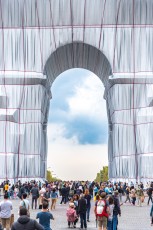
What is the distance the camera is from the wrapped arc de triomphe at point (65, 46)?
5241cm

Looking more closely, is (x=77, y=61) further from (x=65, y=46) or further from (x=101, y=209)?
(x=101, y=209)

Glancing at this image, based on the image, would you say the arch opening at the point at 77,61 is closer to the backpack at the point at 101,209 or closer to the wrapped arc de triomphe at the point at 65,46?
the wrapped arc de triomphe at the point at 65,46

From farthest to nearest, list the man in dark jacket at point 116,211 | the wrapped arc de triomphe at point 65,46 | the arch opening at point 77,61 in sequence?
the arch opening at point 77,61 → the wrapped arc de triomphe at point 65,46 → the man in dark jacket at point 116,211

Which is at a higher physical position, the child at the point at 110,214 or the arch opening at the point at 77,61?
the arch opening at the point at 77,61

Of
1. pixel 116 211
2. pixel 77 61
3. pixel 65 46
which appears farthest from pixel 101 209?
pixel 77 61

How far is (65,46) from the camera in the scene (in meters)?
55.3

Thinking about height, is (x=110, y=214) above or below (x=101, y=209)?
below

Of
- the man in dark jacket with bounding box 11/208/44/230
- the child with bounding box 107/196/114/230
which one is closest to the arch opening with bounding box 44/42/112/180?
the child with bounding box 107/196/114/230

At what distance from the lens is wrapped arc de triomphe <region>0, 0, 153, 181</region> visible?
52406 mm

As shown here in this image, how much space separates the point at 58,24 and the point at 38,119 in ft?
34.4

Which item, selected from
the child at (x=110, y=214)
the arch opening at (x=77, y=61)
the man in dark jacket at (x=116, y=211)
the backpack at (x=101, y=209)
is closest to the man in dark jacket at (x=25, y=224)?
the backpack at (x=101, y=209)

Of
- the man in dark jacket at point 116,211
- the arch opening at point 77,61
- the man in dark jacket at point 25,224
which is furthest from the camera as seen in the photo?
the arch opening at point 77,61

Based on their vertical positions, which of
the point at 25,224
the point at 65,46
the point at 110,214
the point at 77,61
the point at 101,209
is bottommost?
the point at 110,214

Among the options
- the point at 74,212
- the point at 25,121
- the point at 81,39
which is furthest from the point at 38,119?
the point at 74,212
